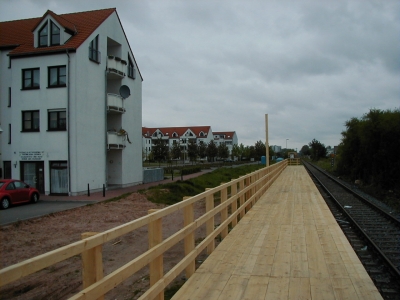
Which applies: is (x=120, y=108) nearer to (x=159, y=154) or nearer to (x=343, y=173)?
(x=343, y=173)

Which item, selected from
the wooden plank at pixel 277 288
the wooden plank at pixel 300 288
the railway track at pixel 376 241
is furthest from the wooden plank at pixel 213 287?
the railway track at pixel 376 241

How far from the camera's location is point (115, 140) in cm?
2564

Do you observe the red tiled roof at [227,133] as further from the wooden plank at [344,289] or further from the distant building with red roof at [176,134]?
the wooden plank at [344,289]

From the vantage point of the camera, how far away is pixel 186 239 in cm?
511

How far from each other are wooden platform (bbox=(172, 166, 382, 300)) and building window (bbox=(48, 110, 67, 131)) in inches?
650

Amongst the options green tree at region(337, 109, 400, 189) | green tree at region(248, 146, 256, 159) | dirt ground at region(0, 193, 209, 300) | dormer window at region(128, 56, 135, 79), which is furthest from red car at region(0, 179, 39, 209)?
green tree at region(248, 146, 256, 159)

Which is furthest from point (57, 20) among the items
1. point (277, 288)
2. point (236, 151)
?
point (236, 151)


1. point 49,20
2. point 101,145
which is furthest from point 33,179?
point 49,20

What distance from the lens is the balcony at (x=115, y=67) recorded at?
82.9 ft

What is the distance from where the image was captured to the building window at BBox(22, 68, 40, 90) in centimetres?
2273

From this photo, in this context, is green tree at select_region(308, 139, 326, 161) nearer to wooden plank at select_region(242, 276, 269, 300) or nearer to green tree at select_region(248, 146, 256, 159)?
green tree at select_region(248, 146, 256, 159)

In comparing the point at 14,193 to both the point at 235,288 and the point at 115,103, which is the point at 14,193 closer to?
the point at 115,103

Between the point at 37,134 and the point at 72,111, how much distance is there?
2.87 metres

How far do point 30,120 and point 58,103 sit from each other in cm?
237
